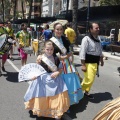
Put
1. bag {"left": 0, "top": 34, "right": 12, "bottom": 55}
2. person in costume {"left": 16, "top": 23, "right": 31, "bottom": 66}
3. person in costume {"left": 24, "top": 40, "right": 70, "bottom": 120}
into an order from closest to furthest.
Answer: person in costume {"left": 24, "top": 40, "right": 70, "bottom": 120}
bag {"left": 0, "top": 34, "right": 12, "bottom": 55}
person in costume {"left": 16, "top": 23, "right": 31, "bottom": 66}

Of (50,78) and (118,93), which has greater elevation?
(50,78)

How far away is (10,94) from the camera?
6.16 metres

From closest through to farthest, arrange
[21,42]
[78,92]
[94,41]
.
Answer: [78,92]
[94,41]
[21,42]

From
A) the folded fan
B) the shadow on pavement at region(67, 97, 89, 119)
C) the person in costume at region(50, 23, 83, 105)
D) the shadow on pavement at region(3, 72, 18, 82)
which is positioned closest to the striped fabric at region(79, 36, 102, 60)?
the person in costume at region(50, 23, 83, 105)

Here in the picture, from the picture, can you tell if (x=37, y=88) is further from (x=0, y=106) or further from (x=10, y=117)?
(x=0, y=106)

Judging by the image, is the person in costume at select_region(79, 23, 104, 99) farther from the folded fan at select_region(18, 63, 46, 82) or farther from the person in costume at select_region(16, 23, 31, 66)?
the person in costume at select_region(16, 23, 31, 66)

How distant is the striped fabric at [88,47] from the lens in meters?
5.49

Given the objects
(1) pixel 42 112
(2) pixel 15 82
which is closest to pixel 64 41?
(1) pixel 42 112

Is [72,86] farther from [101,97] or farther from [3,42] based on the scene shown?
[3,42]

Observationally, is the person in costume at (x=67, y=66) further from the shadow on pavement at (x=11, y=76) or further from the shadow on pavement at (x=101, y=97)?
the shadow on pavement at (x=11, y=76)

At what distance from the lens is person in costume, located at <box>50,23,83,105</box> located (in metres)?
4.91

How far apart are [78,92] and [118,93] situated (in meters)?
1.85

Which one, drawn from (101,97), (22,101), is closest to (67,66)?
(22,101)

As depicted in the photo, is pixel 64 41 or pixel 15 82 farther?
pixel 15 82
